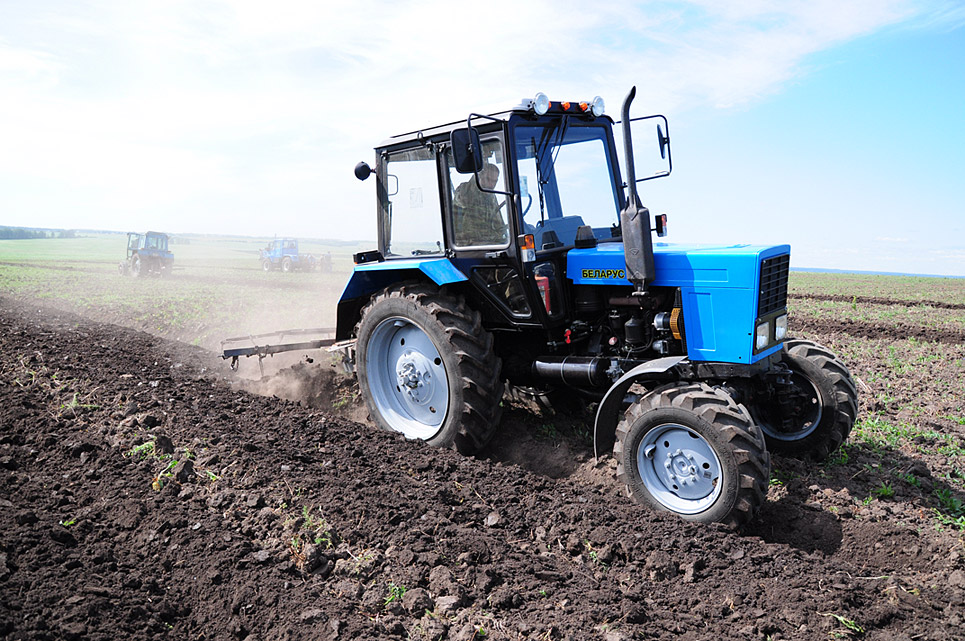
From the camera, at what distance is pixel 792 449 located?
17.6ft

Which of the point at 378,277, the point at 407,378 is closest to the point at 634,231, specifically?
the point at 407,378

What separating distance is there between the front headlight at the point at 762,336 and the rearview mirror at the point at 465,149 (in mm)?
2217

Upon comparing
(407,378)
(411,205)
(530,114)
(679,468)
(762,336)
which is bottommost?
(679,468)

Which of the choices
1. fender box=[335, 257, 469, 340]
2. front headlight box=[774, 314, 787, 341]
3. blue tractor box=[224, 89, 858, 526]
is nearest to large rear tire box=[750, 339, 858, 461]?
blue tractor box=[224, 89, 858, 526]

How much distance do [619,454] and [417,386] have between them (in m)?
2.01

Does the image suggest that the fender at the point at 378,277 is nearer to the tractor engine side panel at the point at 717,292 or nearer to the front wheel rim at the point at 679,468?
the tractor engine side panel at the point at 717,292

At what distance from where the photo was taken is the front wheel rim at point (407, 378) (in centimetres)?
570

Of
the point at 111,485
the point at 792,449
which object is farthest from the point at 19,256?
the point at 792,449

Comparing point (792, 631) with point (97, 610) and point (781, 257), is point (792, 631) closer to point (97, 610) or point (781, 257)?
point (781, 257)

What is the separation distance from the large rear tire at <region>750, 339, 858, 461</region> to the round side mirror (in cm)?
383

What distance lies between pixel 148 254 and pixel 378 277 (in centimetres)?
2678

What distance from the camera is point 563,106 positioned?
526cm

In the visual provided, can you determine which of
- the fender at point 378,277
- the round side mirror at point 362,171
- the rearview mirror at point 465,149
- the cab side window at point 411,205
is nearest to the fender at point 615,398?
the fender at point 378,277

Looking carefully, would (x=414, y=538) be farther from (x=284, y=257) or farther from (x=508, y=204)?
(x=284, y=257)
